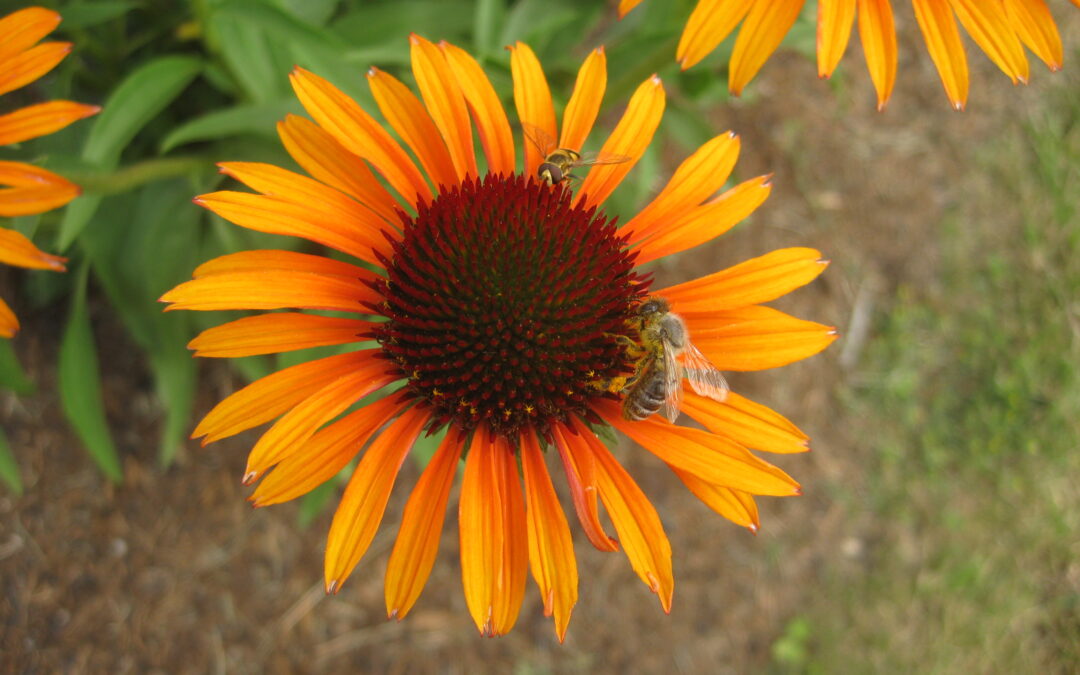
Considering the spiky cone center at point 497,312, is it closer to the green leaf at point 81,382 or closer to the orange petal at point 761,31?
the orange petal at point 761,31

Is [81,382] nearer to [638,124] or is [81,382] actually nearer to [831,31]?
[638,124]

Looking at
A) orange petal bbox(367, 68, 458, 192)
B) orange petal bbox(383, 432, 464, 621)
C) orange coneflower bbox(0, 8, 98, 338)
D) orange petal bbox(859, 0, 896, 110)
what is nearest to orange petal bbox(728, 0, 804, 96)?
orange petal bbox(859, 0, 896, 110)

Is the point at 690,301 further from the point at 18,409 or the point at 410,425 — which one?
the point at 18,409

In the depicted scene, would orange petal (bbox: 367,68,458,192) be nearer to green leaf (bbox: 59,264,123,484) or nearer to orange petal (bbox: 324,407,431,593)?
orange petal (bbox: 324,407,431,593)

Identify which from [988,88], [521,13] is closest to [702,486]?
[521,13]

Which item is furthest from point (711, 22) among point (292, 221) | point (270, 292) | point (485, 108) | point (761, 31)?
point (270, 292)

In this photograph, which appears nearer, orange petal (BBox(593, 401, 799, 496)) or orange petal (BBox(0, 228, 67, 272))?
orange petal (BBox(0, 228, 67, 272))
